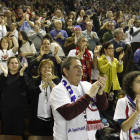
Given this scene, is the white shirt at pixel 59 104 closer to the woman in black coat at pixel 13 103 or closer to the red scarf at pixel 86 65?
the woman in black coat at pixel 13 103

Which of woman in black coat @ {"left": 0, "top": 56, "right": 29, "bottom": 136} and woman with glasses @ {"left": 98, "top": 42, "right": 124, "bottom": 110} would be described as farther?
woman with glasses @ {"left": 98, "top": 42, "right": 124, "bottom": 110}

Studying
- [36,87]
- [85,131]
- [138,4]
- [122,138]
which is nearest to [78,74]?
[85,131]

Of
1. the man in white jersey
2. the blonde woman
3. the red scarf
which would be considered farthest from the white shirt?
the red scarf

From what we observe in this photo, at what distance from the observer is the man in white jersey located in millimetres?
1663

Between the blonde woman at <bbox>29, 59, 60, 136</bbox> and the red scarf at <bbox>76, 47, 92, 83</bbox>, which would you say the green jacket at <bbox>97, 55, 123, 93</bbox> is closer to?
the red scarf at <bbox>76, 47, 92, 83</bbox>

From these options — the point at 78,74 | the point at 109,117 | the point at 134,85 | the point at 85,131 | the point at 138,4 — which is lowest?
the point at 109,117

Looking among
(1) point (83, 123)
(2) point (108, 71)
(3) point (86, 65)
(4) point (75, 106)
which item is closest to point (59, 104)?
(4) point (75, 106)

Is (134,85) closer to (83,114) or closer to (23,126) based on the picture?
(83,114)

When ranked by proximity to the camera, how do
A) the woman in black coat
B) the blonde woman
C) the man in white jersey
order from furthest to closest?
the woman in black coat < the blonde woman < the man in white jersey

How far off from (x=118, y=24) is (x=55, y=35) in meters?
2.73

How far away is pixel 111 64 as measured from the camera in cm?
359

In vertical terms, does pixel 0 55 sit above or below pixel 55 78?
above

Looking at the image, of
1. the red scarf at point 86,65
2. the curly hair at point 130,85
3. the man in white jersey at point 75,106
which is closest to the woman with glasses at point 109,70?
the red scarf at point 86,65

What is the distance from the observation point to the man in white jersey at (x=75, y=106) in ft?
5.46
